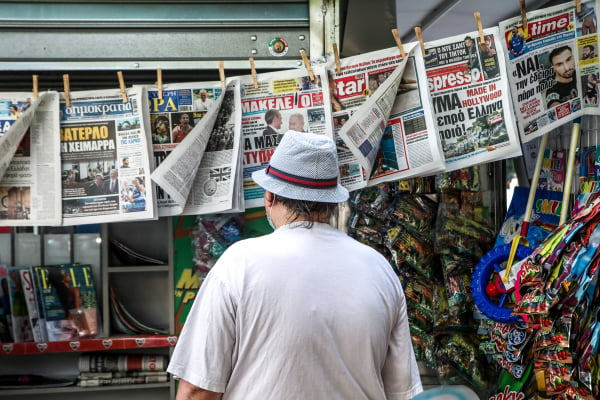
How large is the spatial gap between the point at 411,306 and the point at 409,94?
96 centimetres

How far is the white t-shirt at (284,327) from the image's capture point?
170cm

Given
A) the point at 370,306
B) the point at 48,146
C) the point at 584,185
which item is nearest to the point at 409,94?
the point at 584,185

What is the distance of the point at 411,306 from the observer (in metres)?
3.19

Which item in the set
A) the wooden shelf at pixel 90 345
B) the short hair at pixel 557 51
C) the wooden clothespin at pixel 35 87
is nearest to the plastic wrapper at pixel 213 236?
the wooden shelf at pixel 90 345

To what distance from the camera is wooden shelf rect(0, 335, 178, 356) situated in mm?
3148

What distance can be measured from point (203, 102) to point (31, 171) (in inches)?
27.7

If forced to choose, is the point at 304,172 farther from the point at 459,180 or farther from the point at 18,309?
the point at 18,309

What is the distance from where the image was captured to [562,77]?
278 centimetres

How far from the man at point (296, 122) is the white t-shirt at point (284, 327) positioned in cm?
110

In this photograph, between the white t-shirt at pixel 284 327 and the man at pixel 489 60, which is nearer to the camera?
the white t-shirt at pixel 284 327

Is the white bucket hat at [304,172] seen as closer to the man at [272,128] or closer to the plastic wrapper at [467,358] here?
the man at [272,128]

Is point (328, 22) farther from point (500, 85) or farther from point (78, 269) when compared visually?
point (78, 269)

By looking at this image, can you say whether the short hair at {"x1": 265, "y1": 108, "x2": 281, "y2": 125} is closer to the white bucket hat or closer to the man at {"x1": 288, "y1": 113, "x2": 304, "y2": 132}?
the man at {"x1": 288, "y1": 113, "x2": 304, "y2": 132}

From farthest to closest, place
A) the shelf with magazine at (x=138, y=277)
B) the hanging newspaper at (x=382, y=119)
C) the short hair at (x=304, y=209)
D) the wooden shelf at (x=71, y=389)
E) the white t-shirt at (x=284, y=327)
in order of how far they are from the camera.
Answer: the shelf with magazine at (x=138, y=277)
the wooden shelf at (x=71, y=389)
the hanging newspaper at (x=382, y=119)
the short hair at (x=304, y=209)
the white t-shirt at (x=284, y=327)
